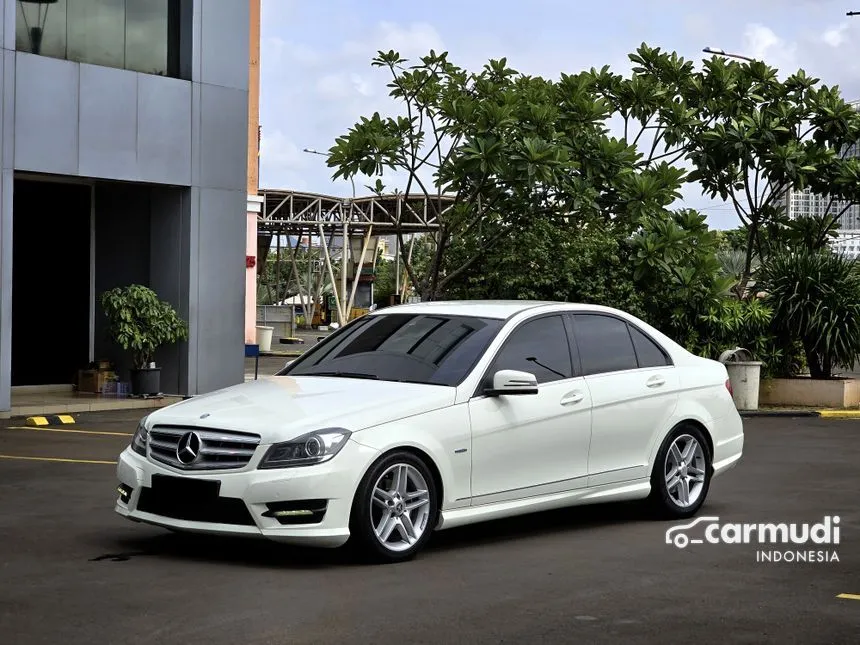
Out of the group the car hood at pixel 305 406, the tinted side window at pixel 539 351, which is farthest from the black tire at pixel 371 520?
the tinted side window at pixel 539 351

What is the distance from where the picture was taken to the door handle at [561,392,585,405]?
9117 millimetres

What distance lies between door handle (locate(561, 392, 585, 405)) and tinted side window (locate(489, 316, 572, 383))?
0.14 metres

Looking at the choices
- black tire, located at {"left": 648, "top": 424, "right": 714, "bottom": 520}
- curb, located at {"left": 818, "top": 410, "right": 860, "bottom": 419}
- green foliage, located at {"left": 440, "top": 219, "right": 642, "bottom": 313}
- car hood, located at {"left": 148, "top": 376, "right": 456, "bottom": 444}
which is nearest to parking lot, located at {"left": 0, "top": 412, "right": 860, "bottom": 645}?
black tire, located at {"left": 648, "top": 424, "right": 714, "bottom": 520}

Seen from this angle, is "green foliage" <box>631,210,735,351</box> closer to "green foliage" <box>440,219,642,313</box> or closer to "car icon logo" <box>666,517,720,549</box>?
"green foliage" <box>440,219,642,313</box>

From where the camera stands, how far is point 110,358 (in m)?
21.9

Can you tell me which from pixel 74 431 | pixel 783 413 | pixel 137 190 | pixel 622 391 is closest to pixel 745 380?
pixel 783 413

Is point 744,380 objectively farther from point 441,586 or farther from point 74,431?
point 441,586

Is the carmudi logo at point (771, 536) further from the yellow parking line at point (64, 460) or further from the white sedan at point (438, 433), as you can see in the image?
the yellow parking line at point (64, 460)

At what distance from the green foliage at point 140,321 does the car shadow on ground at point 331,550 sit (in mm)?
11202

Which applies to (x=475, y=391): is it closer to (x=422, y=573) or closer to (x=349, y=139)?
(x=422, y=573)

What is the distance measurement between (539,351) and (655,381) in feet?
3.55

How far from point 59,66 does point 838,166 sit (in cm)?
1334

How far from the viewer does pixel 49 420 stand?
17891 mm

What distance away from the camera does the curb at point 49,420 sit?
17.7 meters
